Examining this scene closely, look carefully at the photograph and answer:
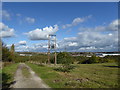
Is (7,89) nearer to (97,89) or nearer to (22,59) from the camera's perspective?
(97,89)

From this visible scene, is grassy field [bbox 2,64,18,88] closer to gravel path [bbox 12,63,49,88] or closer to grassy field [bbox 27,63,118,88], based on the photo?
gravel path [bbox 12,63,49,88]

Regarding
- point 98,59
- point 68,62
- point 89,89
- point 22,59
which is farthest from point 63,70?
point 22,59

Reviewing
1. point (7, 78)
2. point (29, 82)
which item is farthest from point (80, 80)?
point (7, 78)

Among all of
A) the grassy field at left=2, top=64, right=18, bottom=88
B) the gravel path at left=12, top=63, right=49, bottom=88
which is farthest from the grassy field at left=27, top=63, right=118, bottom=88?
the grassy field at left=2, top=64, right=18, bottom=88

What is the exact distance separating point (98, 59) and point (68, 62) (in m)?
51.7

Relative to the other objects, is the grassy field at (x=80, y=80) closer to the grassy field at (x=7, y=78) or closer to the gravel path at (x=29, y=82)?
the gravel path at (x=29, y=82)

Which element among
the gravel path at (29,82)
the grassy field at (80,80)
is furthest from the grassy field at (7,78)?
the grassy field at (80,80)

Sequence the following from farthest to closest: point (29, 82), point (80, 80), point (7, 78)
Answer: point (7, 78) < point (80, 80) < point (29, 82)

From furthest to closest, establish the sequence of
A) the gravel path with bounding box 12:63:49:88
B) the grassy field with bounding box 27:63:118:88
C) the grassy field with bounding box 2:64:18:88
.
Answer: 1. the grassy field with bounding box 2:64:18:88
2. the grassy field with bounding box 27:63:118:88
3. the gravel path with bounding box 12:63:49:88

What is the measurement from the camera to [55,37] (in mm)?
34938

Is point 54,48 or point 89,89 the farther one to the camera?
point 54,48

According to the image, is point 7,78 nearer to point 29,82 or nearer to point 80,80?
point 29,82

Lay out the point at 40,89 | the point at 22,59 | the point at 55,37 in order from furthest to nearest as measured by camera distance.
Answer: the point at 22,59, the point at 55,37, the point at 40,89

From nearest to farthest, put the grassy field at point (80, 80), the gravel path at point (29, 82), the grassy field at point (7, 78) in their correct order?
the gravel path at point (29, 82) < the grassy field at point (80, 80) < the grassy field at point (7, 78)
